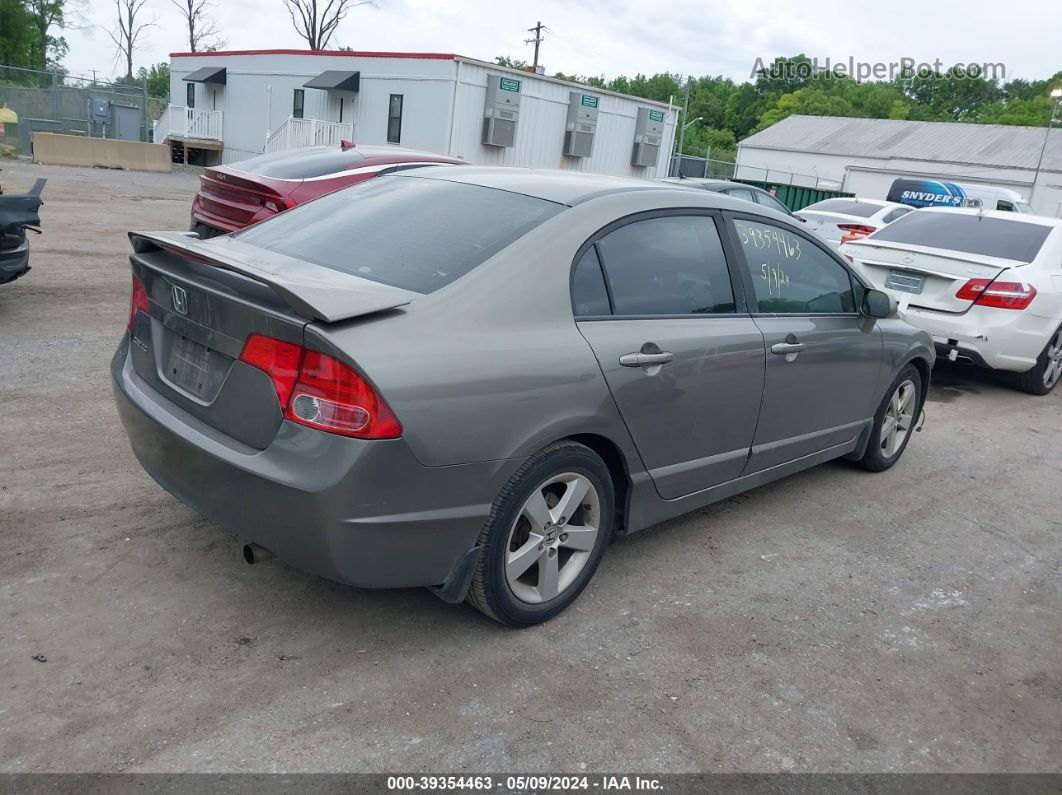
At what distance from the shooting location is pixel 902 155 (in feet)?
184

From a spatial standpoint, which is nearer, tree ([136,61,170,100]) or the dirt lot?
the dirt lot

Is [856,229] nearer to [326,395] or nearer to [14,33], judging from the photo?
[326,395]

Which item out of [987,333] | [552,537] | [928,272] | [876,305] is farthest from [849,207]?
[552,537]

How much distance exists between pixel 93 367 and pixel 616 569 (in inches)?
159

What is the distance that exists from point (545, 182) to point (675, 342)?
2.89ft

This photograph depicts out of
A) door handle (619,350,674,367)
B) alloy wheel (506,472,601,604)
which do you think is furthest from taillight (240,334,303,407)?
door handle (619,350,674,367)

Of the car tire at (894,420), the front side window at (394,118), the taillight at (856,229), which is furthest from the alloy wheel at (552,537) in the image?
the front side window at (394,118)

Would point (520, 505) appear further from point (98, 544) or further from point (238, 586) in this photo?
point (98, 544)

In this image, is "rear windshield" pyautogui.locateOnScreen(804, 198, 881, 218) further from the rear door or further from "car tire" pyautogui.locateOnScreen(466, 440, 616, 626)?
"car tire" pyautogui.locateOnScreen(466, 440, 616, 626)

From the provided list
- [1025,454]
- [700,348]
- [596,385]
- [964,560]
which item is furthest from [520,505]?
[1025,454]

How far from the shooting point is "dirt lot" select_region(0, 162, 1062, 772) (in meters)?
2.73

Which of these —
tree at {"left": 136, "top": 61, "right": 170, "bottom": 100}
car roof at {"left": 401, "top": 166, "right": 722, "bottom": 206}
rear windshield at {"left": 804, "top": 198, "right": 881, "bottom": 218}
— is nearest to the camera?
car roof at {"left": 401, "top": 166, "right": 722, "bottom": 206}

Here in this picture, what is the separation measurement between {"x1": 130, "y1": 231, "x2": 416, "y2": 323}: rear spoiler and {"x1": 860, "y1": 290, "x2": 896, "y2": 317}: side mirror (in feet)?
9.20

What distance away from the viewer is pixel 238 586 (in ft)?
11.5
